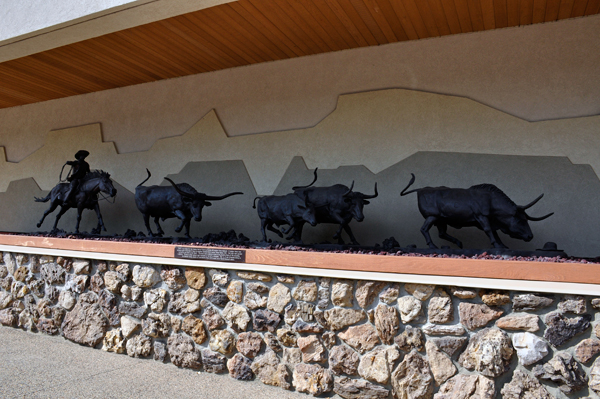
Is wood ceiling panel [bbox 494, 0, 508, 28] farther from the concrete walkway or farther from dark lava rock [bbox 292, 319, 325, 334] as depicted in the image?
the concrete walkway

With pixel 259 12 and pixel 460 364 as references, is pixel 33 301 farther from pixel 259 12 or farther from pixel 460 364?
pixel 460 364

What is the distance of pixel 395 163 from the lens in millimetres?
4598

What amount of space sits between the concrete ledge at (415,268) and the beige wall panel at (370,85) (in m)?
2.00

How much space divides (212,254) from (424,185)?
2222mm

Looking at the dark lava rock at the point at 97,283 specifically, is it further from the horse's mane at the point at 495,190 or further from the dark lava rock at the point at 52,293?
the horse's mane at the point at 495,190

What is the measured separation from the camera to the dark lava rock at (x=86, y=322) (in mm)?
4223

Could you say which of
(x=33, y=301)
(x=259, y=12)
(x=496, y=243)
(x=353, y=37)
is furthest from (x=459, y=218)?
(x=33, y=301)

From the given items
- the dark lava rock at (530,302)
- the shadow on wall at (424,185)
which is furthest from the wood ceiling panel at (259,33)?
the dark lava rock at (530,302)

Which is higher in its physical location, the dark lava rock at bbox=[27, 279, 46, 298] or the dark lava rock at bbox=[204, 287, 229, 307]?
the dark lava rock at bbox=[204, 287, 229, 307]

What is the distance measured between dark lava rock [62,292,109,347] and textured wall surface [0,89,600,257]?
1.64 metres

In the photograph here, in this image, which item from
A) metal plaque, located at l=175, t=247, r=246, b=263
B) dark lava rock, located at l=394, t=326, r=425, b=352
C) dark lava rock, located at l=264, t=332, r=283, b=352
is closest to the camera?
dark lava rock, located at l=394, t=326, r=425, b=352

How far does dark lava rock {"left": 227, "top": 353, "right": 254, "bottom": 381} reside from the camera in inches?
135

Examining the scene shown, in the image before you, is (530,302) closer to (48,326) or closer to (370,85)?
(370,85)

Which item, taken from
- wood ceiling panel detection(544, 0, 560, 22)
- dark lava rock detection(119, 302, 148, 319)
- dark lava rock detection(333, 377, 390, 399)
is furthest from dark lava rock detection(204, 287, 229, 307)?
wood ceiling panel detection(544, 0, 560, 22)
